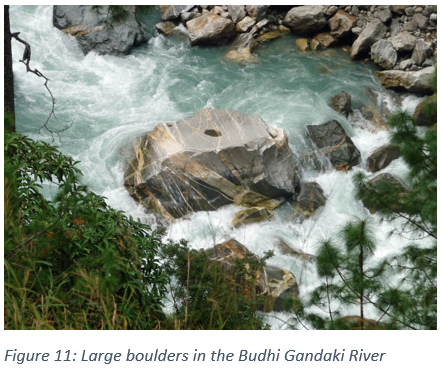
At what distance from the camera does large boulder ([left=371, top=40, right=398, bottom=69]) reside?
1176 cm

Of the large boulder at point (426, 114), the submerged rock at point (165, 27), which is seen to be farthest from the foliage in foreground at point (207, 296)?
the submerged rock at point (165, 27)

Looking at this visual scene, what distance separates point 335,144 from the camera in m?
9.50

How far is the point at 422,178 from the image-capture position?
5117 mm

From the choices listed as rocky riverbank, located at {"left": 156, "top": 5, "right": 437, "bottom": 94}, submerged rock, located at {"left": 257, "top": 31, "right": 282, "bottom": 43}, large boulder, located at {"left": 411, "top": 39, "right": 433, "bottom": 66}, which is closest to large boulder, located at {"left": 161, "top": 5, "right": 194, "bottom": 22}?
→ rocky riverbank, located at {"left": 156, "top": 5, "right": 437, "bottom": 94}

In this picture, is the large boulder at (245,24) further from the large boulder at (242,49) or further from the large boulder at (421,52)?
the large boulder at (421,52)

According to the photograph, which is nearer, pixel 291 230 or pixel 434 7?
pixel 291 230

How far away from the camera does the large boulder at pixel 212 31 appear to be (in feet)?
40.2

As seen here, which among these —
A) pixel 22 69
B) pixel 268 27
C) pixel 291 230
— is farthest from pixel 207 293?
pixel 268 27

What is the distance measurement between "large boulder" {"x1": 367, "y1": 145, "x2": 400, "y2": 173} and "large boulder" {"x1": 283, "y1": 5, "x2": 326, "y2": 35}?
168 inches

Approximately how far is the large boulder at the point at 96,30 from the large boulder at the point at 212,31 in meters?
1.11

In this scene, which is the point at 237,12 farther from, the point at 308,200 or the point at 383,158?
the point at 308,200

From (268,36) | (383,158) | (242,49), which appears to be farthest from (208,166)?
(268,36)
